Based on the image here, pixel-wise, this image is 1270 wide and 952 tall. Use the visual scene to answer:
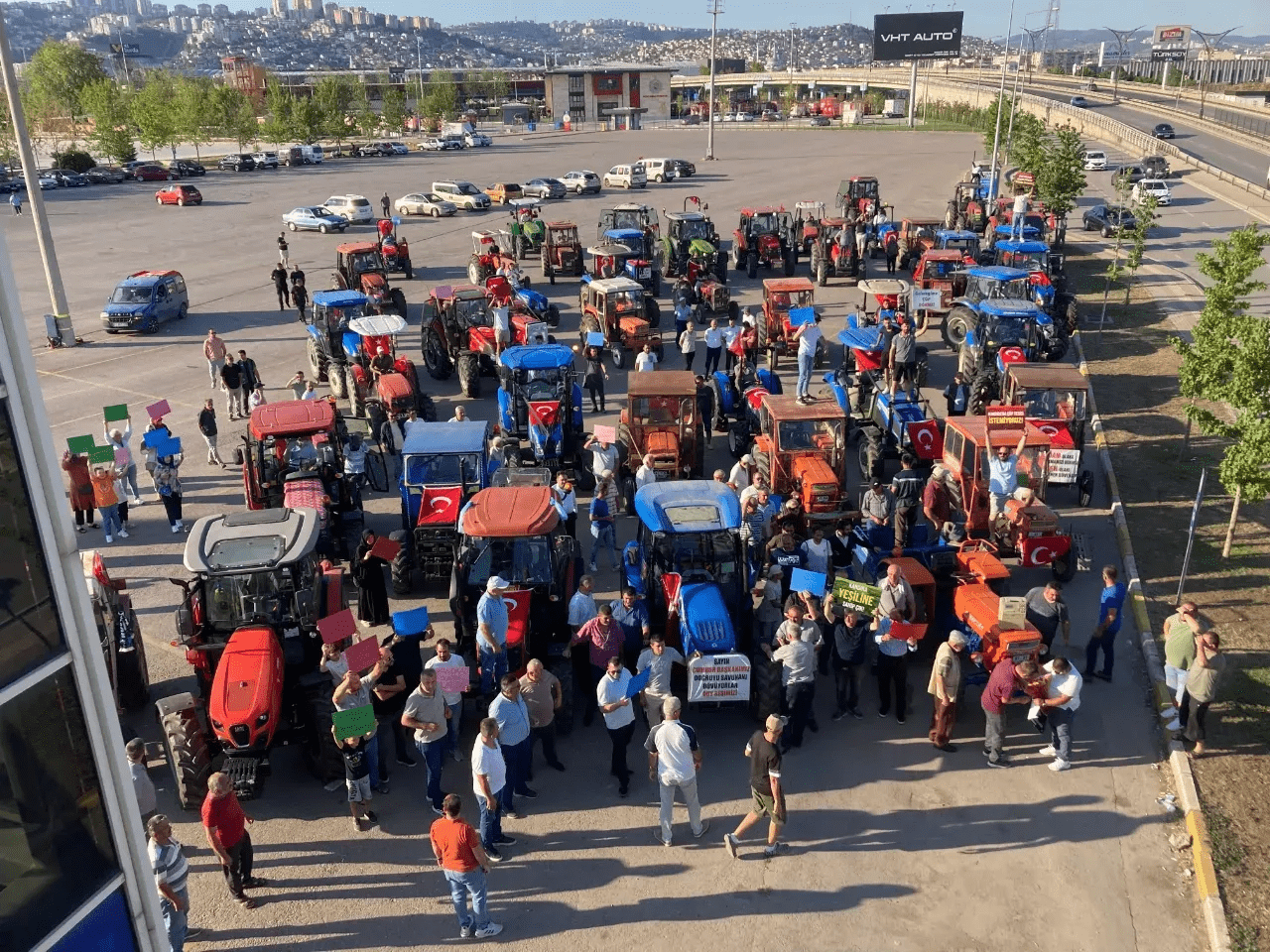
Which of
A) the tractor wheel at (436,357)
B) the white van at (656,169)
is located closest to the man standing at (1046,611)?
the tractor wheel at (436,357)

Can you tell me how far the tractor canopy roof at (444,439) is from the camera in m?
12.2

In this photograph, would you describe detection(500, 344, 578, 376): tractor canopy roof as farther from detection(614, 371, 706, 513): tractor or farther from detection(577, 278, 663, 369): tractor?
detection(577, 278, 663, 369): tractor

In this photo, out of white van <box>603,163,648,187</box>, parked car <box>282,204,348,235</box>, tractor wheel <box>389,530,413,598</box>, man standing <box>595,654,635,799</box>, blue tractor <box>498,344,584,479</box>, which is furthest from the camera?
white van <box>603,163,648,187</box>

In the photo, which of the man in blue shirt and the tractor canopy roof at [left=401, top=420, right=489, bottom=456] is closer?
the man in blue shirt

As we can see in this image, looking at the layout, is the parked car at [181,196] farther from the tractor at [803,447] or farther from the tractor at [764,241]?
the tractor at [803,447]

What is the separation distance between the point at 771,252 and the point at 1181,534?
58.6 ft

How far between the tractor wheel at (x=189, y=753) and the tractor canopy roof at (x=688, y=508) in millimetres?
4376

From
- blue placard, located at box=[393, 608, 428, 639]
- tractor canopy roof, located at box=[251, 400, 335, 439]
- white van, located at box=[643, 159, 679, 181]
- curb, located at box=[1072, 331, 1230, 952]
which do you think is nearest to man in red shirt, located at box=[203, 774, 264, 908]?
blue placard, located at box=[393, 608, 428, 639]

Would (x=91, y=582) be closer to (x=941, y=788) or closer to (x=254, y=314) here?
(x=941, y=788)

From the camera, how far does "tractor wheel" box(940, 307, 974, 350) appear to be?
20050 millimetres

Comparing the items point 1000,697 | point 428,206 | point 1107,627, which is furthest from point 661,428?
point 428,206

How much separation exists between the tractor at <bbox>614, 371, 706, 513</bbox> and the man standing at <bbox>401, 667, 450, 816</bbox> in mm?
6366

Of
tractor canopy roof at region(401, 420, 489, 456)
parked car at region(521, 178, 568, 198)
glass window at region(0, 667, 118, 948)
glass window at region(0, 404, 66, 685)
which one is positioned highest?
glass window at region(0, 404, 66, 685)

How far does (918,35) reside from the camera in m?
87.4
